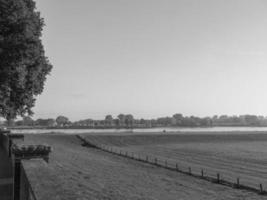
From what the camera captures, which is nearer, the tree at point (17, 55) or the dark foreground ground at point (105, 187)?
the dark foreground ground at point (105, 187)

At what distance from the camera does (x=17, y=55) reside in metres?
17.2

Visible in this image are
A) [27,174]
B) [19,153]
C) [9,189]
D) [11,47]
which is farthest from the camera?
[11,47]

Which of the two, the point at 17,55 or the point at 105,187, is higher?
the point at 17,55

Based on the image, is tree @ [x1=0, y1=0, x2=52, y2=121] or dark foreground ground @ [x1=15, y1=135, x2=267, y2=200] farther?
tree @ [x1=0, y1=0, x2=52, y2=121]

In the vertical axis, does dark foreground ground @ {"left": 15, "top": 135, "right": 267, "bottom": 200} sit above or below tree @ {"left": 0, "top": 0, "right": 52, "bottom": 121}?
below

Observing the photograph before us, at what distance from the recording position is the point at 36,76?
19844mm

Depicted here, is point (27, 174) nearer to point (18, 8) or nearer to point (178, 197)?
point (178, 197)

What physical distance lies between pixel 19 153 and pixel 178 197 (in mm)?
8622

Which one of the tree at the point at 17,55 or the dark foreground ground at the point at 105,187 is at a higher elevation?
the tree at the point at 17,55

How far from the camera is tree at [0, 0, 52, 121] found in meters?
17.1

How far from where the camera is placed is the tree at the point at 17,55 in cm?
1706

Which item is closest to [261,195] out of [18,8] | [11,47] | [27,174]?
[27,174]

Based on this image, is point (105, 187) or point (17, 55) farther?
point (17, 55)

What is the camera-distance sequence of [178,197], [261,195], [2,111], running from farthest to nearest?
[2,111] → [261,195] → [178,197]
